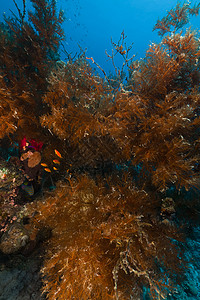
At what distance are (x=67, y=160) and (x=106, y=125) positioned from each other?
64.5 inches

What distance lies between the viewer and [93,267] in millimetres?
2314

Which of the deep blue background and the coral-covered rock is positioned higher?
the deep blue background

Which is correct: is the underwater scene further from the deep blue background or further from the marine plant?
the deep blue background

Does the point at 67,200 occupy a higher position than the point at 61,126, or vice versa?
the point at 61,126

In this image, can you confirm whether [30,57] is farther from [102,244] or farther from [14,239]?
[102,244]

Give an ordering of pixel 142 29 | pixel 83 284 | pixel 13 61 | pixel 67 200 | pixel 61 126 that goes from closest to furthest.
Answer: pixel 83 284, pixel 67 200, pixel 61 126, pixel 13 61, pixel 142 29

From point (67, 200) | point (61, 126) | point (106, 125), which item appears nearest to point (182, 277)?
point (67, 200)

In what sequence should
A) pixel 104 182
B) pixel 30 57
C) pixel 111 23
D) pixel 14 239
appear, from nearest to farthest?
pixel 14 239
pixel 104 182
pixel 30 57
pixel 111 23

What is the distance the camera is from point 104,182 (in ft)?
11.5

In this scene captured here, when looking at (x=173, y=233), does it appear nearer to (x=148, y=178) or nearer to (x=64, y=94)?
(x=148, y=178)

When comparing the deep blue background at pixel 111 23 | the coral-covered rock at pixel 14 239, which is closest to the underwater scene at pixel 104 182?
the coral-covered rock at pixel 14 239

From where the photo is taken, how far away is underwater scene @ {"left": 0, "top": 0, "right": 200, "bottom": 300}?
2.37 m

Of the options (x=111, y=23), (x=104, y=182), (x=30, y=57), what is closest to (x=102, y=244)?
(x=104, y=182)

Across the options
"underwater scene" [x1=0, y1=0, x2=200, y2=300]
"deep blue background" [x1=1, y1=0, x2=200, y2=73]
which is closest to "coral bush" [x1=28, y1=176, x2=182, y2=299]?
"underwater scene" [x1=0, y1=0, x2=200, y2=300]
